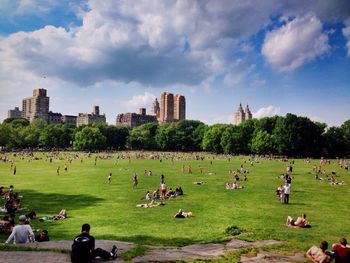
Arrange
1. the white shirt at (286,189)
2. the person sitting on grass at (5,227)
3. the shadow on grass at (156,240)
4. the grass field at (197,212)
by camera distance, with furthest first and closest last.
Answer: the white shirt at (286,189) → the person sitting on grass at (5,227) → the grass field at (197,212) → the shadow on grass at (156,240)

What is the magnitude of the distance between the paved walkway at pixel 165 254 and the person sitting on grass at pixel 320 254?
0.42m

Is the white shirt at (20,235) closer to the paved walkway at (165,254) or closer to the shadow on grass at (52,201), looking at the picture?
the paved walkway at (165,254)

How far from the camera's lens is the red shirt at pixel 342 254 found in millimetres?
11902

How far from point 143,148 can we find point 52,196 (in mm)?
142968

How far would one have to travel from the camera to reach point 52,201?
32.0 m

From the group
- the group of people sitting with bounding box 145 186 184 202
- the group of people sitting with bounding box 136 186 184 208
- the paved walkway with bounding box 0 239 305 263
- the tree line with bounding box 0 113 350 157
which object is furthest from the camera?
the tree line with bounding box 0 113 350 157

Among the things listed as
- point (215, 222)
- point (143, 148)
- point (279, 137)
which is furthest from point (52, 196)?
point (143, 148)

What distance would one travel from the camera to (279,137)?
115 meters

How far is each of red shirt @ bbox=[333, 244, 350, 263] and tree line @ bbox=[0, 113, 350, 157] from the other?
104934mm

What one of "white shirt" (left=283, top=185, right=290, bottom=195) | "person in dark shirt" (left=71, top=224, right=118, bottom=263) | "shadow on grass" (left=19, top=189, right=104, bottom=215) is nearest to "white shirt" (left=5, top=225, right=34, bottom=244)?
"person in dark shirt" (left=71, top=224, right=118, bottom=263)

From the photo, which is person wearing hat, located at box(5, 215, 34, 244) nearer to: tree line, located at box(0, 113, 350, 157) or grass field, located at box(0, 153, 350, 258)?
grass field, located at box(0, 153, 350, 258)

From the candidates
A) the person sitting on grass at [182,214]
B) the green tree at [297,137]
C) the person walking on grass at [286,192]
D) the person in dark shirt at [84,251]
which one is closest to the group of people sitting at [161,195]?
the person sitting on grass at [182,214]

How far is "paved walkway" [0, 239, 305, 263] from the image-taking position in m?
11.7

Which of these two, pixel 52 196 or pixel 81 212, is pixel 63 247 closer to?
pixel 81 212
